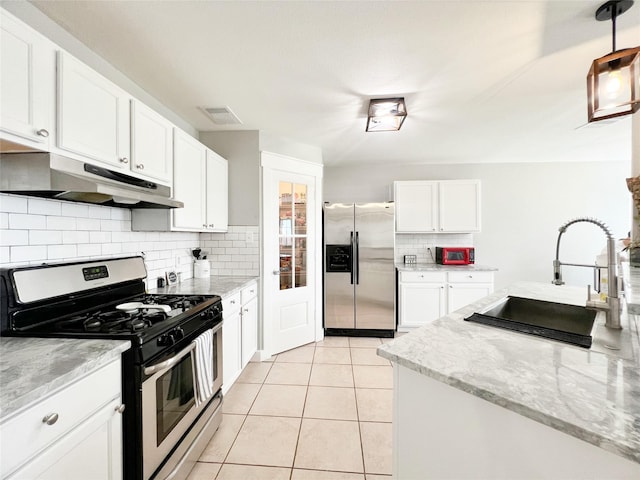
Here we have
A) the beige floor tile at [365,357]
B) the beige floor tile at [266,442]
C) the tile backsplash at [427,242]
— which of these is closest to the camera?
the beige floor tile at [266,442]

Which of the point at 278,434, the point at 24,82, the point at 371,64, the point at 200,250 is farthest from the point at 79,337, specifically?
the point at 371,64

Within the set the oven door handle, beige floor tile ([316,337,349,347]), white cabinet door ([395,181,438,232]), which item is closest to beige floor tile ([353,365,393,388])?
beige floor tile ([316,337,349,347])

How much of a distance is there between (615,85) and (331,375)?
8.98 feet

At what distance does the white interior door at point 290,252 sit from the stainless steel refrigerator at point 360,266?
0.82ft

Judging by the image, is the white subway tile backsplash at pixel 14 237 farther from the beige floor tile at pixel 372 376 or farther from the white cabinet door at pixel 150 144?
the beige floor tile at pixel 372 376

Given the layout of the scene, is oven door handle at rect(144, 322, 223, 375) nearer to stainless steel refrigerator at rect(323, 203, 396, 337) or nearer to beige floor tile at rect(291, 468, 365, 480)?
beige floor tile at rect(291, 468, 365, 480)

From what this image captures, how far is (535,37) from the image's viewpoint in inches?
64.1

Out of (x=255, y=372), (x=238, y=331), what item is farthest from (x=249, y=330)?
(x=255, y=372)

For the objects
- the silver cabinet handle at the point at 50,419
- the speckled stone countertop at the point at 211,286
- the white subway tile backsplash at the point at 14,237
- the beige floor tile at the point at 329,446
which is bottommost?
the beige floor tile at the point at 329,446

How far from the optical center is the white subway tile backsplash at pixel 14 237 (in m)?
1.31

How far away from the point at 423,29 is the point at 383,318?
10.1 feet

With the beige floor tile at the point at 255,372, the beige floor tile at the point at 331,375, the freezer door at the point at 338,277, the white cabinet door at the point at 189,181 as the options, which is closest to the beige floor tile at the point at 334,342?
the freezer door at the point at 338,277

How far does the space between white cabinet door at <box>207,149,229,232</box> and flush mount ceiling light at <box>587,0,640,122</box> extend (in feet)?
8.62

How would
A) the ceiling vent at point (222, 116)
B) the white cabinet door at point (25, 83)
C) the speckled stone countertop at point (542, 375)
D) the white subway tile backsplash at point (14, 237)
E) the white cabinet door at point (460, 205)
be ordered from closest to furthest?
the speckled stone countertop at point (542, 375), the white cabinet door at point (25, 83), the white subway tile backsplash at point (14, 237), the ceiling vent at point (222, 116), the white cabinet door at point (460, 205)
